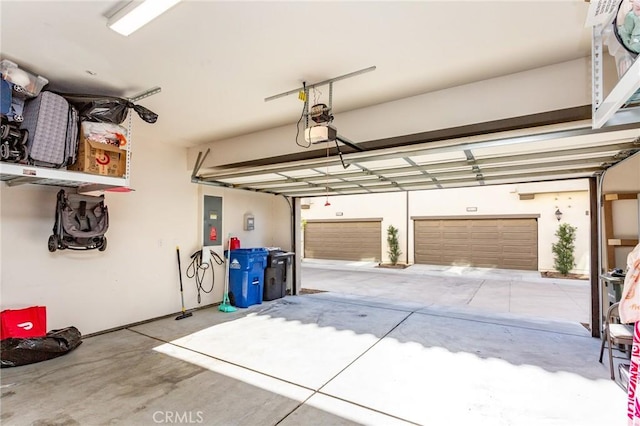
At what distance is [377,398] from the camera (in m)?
2.69

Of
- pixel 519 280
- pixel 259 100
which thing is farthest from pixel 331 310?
pixel 519 280

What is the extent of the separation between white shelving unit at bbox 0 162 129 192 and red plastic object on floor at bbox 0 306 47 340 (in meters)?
1.41

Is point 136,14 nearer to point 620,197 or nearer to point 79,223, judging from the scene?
point 79,223

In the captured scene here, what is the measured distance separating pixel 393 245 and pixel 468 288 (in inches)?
183

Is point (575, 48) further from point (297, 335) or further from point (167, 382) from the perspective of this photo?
point (167, 382)

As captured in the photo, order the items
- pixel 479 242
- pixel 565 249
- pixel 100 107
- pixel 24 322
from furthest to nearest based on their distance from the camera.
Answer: pixel 479 242
pixel 565 249
pixel 24 322
pixel 100 107

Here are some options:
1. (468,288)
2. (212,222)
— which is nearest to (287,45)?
(212,222)

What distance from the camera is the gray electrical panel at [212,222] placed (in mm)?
5848

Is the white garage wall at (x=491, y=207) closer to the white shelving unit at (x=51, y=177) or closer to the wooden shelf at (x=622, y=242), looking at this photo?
the wooden shelf at (x=622, y=242)

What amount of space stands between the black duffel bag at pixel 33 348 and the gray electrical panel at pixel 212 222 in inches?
99.7

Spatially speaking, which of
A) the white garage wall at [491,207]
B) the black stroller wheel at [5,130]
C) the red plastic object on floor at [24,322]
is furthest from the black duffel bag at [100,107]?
the white garage wall at [491,207]

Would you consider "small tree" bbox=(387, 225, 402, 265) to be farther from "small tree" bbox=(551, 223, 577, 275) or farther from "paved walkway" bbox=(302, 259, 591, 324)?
"small tree" bbox=(551, 223, 577, 275)

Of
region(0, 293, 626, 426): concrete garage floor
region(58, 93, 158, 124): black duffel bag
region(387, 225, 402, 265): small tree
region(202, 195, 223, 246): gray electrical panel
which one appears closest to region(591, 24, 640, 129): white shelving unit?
region(0, 293, 626, 426): concrete garage floor

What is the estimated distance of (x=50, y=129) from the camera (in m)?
2.95
